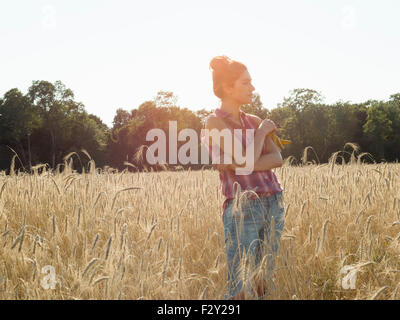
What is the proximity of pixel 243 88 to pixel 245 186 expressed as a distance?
0.70 metres

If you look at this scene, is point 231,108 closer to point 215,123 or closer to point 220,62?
point 215,123

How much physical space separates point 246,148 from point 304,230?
1502 mm

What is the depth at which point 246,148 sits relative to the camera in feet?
7.80

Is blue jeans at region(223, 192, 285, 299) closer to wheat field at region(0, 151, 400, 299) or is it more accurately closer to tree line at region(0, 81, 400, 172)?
wheat field at region(0, 151, 400, 299)

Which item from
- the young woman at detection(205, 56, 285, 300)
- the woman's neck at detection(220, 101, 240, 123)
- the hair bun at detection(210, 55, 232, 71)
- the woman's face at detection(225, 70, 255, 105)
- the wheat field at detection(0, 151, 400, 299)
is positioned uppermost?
the hair bun at detection(210, 55, 232, 71)

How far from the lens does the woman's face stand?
2449 mm

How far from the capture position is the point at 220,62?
2498mm

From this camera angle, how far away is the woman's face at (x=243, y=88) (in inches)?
96.4

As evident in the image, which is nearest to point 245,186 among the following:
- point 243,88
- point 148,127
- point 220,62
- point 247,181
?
point 247,181

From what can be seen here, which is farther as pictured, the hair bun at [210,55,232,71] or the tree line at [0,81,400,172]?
the tree line at [0,81,400,172]

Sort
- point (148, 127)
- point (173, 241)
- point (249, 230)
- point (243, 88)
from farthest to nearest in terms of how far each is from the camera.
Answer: point (148, 127) < point (173, 241) < point (243, 88) < point (249, 230)

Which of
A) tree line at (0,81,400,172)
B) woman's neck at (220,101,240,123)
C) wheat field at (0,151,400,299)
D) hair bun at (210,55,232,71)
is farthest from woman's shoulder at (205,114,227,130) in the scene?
tree line at (0,81,400,172)

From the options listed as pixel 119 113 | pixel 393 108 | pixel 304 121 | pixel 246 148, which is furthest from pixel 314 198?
pixel 119 113
